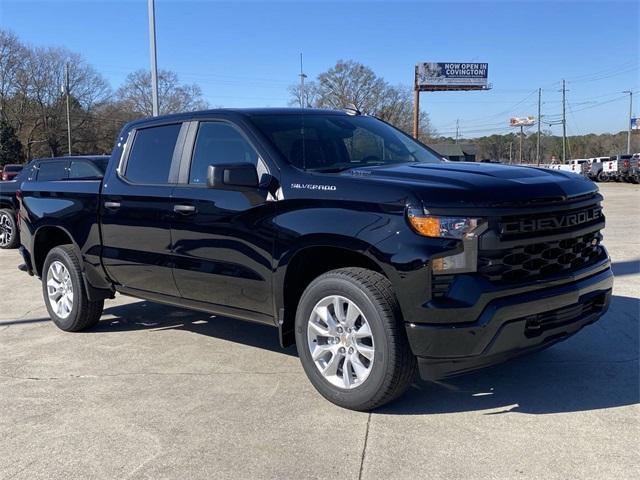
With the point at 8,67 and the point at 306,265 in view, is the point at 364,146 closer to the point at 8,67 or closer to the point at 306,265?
the point at 306,265

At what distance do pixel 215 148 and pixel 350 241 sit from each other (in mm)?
1573

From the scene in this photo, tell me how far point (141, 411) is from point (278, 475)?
1.29 m

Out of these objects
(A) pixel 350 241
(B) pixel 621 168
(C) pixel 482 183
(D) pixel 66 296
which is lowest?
(D) pixel 66 296

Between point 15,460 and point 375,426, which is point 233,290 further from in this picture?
point 15,460

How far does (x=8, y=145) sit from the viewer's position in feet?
185

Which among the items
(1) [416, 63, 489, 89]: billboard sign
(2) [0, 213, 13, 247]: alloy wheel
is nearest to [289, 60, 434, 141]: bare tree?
(1) [416, 63, 489, 89]: billboard sign

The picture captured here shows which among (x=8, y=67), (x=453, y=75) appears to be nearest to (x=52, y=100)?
(x=8, y=67)

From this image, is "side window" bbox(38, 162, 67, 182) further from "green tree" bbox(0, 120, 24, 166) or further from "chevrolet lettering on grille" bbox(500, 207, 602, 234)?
"green tree" bbox(0, 120, 24, 166)

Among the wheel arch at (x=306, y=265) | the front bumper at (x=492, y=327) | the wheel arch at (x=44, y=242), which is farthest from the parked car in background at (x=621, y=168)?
the wheel arch at (x=306, y=265)

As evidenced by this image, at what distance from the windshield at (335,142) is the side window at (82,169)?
712 cm

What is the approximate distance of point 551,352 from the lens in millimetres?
4984

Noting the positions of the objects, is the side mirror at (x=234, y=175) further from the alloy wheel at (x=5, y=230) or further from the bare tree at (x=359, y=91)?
the bare tree at (x=359, y=91)

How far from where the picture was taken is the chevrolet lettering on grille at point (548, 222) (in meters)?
3.52

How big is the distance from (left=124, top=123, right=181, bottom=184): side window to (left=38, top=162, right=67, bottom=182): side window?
703 cm
